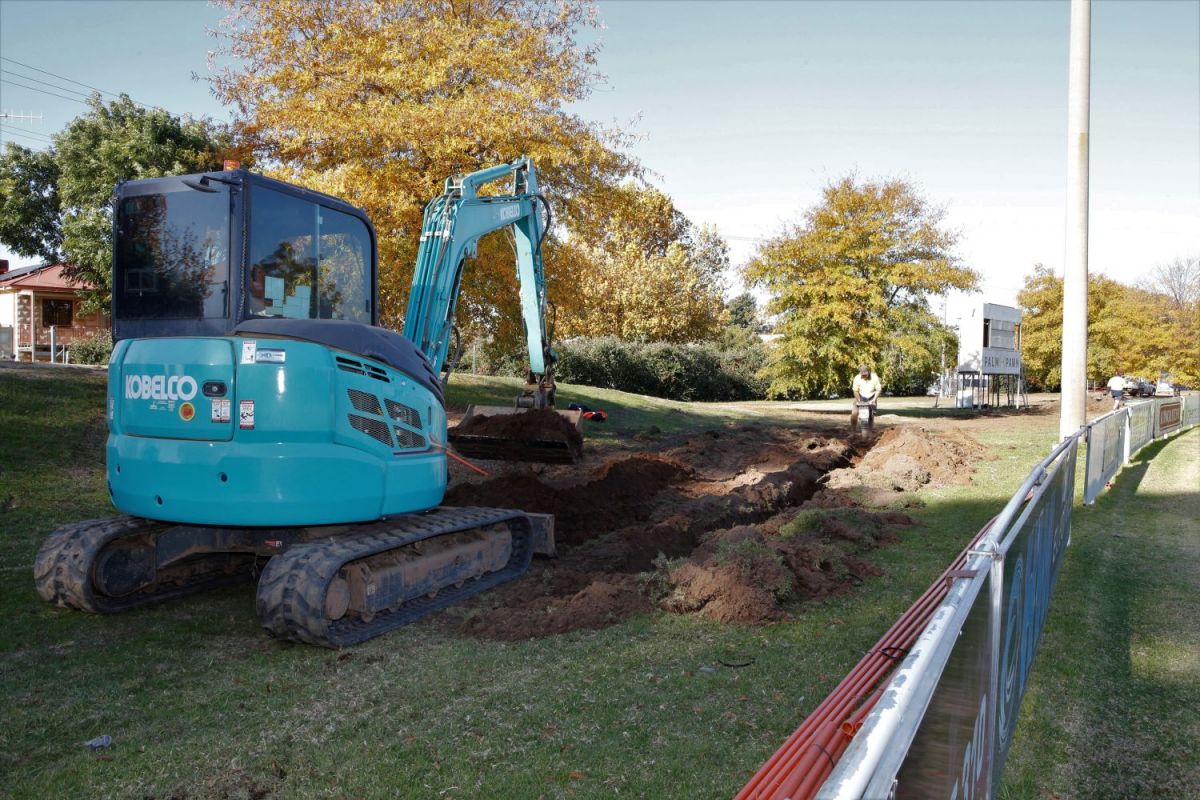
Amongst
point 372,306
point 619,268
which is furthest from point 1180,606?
point 619,268

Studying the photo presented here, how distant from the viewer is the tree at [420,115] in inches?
657

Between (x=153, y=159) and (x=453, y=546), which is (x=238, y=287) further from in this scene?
(x=153, y=159)

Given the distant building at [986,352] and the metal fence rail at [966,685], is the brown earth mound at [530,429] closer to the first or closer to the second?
the metal fence rail at [966,685]

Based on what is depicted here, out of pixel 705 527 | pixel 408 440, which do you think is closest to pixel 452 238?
pixel 408 440

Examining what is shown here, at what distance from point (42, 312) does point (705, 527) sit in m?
40.9

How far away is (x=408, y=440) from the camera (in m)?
7.21

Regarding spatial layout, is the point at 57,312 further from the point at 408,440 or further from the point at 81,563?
the point at 408,440

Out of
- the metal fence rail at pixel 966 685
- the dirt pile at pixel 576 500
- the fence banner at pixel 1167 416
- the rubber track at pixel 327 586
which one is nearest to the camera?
the metal fence rail at pixel 966 685

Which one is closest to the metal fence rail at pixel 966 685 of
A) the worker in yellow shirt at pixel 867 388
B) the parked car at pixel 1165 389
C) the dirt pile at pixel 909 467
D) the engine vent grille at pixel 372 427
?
the engine vent grille at pixel 372 427

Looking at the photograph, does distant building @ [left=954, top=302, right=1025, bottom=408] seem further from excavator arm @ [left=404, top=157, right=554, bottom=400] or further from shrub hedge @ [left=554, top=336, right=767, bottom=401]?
excavator arm @ [left=404, top=157, right=554, bottom=400]

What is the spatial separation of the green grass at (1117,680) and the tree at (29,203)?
37.7 metres

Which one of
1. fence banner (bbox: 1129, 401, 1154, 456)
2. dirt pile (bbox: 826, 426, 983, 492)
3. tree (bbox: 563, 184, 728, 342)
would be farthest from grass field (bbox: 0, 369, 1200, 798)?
tree (bbox: 563, 184, 728, 342)

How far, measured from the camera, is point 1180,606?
729 centimetres

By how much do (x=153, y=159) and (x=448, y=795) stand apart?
101 feet
